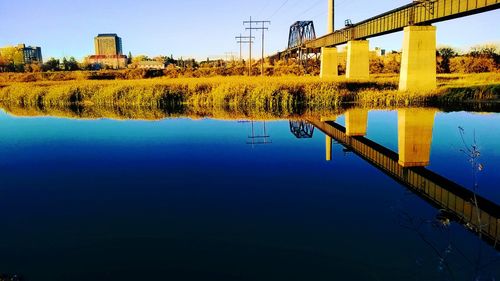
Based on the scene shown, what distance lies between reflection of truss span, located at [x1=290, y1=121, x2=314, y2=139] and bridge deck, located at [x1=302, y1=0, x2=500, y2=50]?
36.4 ft

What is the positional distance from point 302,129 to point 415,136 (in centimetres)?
508

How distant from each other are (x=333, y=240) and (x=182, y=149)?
9753 millimetres

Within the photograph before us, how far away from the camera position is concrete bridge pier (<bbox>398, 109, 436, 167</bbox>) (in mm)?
13208

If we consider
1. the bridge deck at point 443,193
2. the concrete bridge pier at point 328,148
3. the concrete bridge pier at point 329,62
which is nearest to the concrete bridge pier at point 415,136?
the bridge deck at point 443,193

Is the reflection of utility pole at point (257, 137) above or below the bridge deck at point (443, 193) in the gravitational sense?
above

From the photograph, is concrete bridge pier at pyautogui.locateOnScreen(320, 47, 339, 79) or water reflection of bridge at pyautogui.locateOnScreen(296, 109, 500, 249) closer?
water reflection of bridge at pyautogui.locateOnScreen(296, 109, 500, 249)

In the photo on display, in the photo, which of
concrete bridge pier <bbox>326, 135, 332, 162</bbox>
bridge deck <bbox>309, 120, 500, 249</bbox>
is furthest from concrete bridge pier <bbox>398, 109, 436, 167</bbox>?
concrete bridge pier <bbox>326, 135, 332, 162</bbox>

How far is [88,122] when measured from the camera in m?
23.8

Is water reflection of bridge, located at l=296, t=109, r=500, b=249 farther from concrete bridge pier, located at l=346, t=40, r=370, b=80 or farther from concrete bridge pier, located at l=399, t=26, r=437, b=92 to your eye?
concrete bridge pier, located at l=346, t=40, r=370, b=80

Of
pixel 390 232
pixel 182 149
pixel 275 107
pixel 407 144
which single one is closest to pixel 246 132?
pixel 182 149

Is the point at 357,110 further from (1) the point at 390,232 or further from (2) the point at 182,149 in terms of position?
(1) the point at 390,232

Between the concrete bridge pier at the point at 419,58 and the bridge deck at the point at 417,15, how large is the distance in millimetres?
803

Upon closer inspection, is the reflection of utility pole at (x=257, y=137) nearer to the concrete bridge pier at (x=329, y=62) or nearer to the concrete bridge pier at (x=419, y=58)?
the concrete bridge pier at (x=419, y=58)

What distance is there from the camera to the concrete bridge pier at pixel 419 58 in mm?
29216
